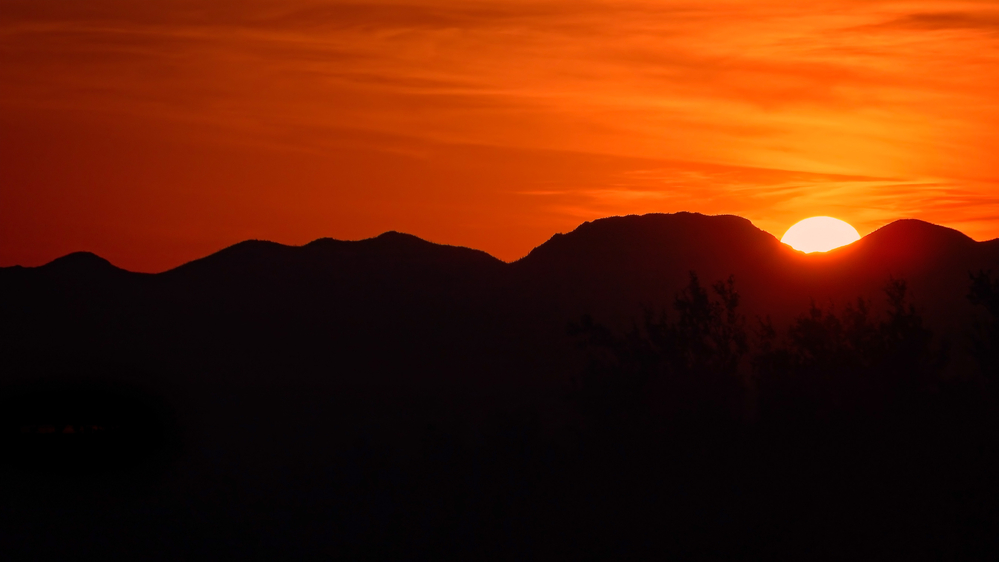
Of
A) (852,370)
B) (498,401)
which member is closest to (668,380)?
(852,370)

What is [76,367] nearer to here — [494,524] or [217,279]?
[217,279]

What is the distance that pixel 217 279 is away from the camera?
95688 millimetres

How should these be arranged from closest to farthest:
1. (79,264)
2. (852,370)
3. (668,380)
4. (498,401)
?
(852,370)
(668,380)
(498,401)
(79,264)

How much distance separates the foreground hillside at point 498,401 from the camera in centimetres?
3497

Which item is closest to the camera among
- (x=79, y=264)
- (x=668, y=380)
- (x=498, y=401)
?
(x=668, y=380)

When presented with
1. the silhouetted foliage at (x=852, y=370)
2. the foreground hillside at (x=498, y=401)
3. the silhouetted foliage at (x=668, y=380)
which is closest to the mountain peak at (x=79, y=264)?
the foreground hillside at (x=498, y=401)

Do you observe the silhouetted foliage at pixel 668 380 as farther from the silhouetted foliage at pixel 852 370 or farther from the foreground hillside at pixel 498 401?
the silhouetted foliage at pixel 852 370

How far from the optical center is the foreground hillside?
35.0 meters

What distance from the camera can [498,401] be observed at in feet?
241

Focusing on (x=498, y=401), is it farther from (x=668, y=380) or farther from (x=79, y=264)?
(x=79, y=264)

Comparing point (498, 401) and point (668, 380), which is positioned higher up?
point (668, 380)

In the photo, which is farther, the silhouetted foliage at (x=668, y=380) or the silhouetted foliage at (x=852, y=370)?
the silhouetted foliage at (x=668, y=380)

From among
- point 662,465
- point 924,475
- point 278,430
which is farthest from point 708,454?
point 278,430

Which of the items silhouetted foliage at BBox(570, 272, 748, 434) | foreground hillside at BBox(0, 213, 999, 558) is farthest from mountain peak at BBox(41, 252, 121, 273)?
silhouetted foliage at BBox(570, 272, 748, 434)
